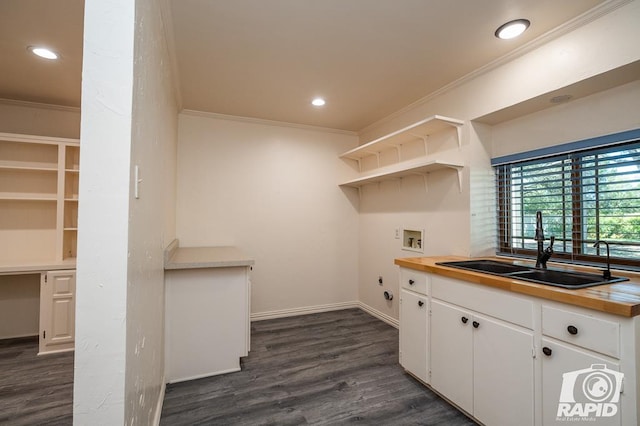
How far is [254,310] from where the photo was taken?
358cm

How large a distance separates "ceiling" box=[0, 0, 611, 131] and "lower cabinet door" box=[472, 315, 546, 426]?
1874 millimetres

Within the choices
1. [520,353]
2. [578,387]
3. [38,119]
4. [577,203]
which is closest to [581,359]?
[578,387]

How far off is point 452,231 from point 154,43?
2593 mm

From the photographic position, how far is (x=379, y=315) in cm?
365

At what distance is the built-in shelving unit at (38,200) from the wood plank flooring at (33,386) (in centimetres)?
83

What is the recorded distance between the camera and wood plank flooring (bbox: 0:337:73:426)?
1875 millimetres

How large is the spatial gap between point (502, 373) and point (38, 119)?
467 centimetres

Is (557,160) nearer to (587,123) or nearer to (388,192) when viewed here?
(587,123)

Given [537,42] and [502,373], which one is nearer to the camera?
[502,373]

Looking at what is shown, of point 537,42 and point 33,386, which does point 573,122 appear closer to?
Result: point 537,42

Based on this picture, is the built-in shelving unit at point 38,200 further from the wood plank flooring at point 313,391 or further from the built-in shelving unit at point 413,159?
the built-in shelving unit at point 413,159

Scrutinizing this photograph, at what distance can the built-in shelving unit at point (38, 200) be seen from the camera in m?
2.86

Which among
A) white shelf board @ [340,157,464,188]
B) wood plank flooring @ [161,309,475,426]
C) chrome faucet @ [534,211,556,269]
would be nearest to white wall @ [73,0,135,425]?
wood plank flooring @ [161,309,475,426]

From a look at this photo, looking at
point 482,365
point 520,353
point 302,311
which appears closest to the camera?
point 520,353
